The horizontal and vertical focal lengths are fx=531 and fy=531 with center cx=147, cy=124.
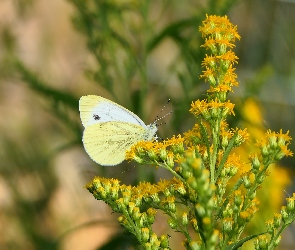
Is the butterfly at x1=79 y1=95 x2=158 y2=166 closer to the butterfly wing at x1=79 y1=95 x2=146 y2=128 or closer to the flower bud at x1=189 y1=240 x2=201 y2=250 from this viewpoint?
the butterfly wing at x1=79 y1=95 x2=146 y2=128

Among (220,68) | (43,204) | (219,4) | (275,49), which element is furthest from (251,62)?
(220,68)

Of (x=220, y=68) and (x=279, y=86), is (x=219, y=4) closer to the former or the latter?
(x=220, y=68)

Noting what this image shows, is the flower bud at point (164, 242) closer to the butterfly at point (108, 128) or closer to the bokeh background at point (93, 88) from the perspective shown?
the bokeh background at point (93, 88)

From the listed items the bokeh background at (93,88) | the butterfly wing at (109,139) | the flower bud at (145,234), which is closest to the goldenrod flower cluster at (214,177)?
the flower bud at (145,234)

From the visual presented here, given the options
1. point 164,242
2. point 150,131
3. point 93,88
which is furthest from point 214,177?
point 93,88

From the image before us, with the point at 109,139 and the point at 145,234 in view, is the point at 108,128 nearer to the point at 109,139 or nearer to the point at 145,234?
Result: the point at 109,139

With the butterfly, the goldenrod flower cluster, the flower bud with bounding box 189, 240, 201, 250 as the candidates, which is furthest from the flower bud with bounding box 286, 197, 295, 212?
the butterfly
